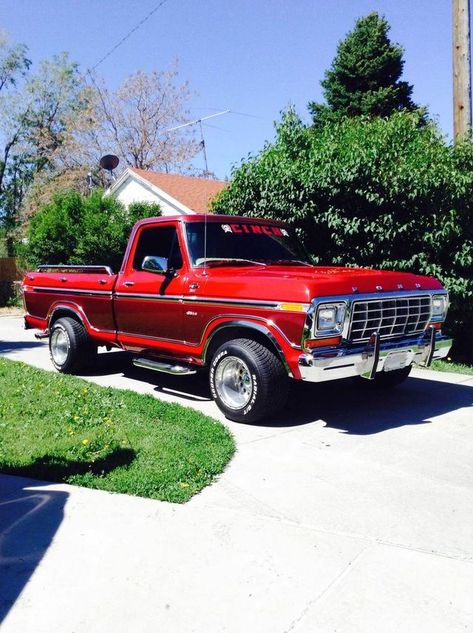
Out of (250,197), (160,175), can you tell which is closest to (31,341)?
(250,197)

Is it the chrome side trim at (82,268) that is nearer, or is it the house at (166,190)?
the chrome side trim at (82,268)

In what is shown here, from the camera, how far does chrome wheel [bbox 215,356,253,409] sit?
19.4 feet

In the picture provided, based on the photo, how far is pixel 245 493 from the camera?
427 cm

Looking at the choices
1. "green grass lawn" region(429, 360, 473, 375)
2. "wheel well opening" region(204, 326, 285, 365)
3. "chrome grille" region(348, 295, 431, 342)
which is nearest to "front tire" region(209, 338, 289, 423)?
"wheel well opening" region(204, 326, 285, 365)

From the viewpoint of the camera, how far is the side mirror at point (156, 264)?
6.80 m

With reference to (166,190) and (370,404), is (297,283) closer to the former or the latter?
(370,404)

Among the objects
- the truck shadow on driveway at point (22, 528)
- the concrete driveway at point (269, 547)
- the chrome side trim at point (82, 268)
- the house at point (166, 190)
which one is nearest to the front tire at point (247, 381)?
the concrete driveway at point (269, 547)

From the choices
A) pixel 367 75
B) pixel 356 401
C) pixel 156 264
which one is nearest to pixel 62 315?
pixel 156 264

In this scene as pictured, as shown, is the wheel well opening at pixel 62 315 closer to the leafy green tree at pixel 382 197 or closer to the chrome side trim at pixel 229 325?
the chrome side trim at pixel 229 325

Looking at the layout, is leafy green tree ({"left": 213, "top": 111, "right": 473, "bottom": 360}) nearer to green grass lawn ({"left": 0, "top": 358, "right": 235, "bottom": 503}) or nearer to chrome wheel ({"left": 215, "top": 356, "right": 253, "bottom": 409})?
chrome wheel ({"left": 215, "top": 356, "right": 253, "bottom": 409})

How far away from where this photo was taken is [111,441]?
522cm

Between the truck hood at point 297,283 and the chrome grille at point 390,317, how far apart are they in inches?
4.9

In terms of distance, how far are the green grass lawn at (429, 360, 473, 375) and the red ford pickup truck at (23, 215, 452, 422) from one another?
1.83 m

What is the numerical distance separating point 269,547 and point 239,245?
404 centimetres
